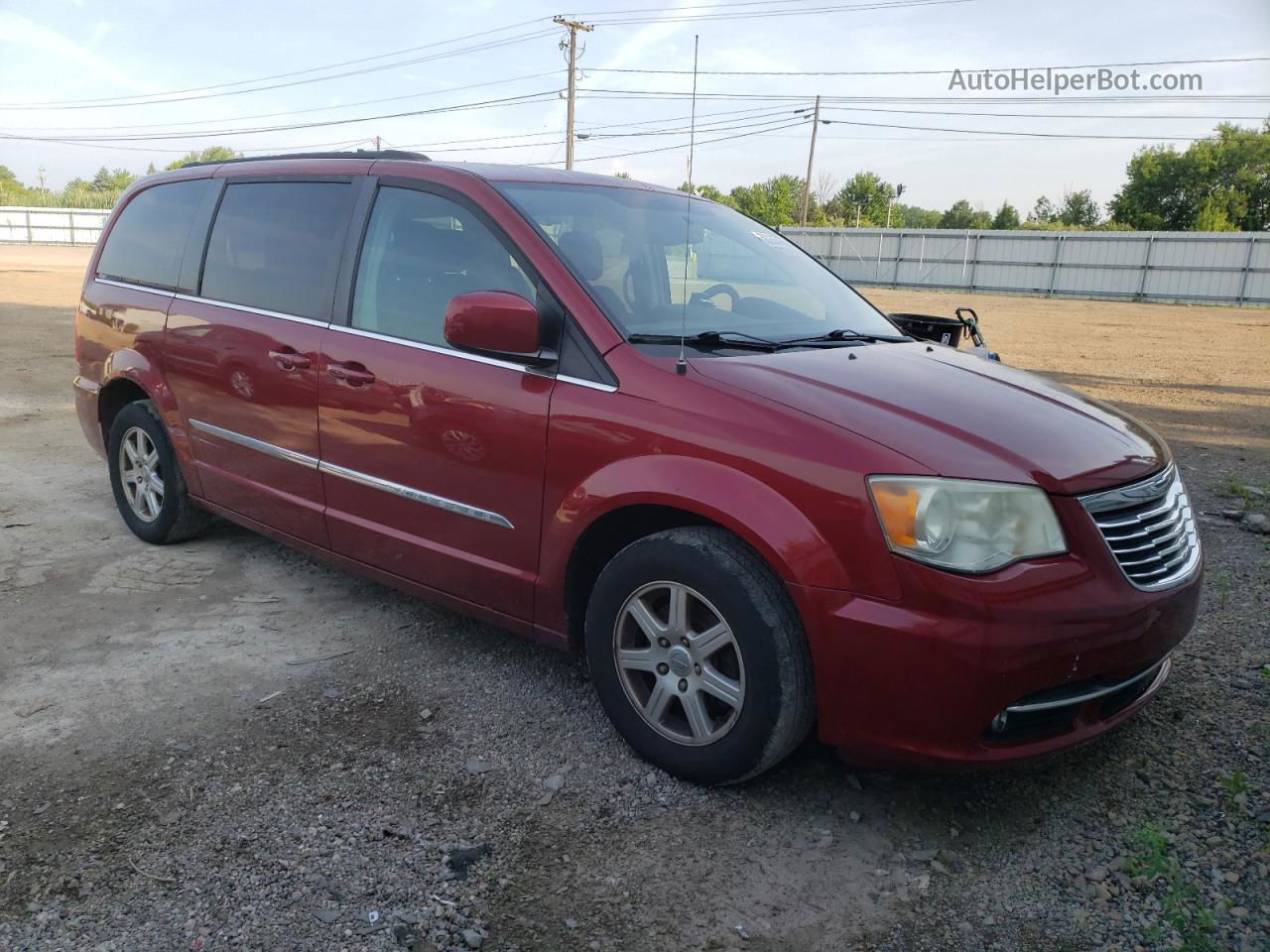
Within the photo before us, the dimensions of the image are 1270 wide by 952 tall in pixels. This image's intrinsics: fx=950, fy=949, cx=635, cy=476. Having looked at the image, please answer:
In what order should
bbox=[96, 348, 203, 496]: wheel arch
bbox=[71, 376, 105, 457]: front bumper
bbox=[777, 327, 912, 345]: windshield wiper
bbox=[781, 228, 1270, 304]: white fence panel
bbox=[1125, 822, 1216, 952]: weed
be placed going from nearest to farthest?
bbox=[1125, 822, 1216, 952]: weed
bbox=[777, 327, 912, 345]: windshield wiper
bbox=[96, 348, 203, 496]: wheel arch
bbox=[71, 376, 105, 457]: front bumper
bbox=[781, 228, 1270, 304]: white fence panel

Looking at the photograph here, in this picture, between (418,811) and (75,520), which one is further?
(75,520)

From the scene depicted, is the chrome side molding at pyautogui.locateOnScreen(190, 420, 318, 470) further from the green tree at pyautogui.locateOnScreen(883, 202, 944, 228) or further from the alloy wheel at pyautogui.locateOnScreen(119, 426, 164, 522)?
the green tree at pyautogui.locateOnScreen(883, 202, 944, 228)

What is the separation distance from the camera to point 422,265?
3.46 metres

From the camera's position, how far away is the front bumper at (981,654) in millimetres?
2322

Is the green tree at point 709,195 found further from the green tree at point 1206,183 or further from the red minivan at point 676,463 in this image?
the green tree at point 1206,183

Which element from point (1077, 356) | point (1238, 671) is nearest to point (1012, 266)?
point (1077, 356)

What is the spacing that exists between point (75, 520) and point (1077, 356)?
13.9 meters

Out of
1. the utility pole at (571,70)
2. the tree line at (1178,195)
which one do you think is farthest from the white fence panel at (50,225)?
the utility pole at (571,70)

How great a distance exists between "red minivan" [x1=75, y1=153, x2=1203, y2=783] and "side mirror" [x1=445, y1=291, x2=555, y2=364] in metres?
0.01

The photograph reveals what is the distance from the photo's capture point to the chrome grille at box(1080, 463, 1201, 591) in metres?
2.54

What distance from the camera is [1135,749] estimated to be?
3059 mm

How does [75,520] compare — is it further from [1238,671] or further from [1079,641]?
[1238,671]

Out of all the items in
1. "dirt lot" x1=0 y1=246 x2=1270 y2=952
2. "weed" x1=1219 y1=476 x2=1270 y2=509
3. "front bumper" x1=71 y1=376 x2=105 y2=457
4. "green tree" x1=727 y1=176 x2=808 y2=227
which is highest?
"green tree" x1=727 y1=176 x2=808 y2=227

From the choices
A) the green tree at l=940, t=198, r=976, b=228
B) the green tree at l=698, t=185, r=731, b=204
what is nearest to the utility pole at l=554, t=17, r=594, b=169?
the green tree at l=698, t=185, r=731, b=204
